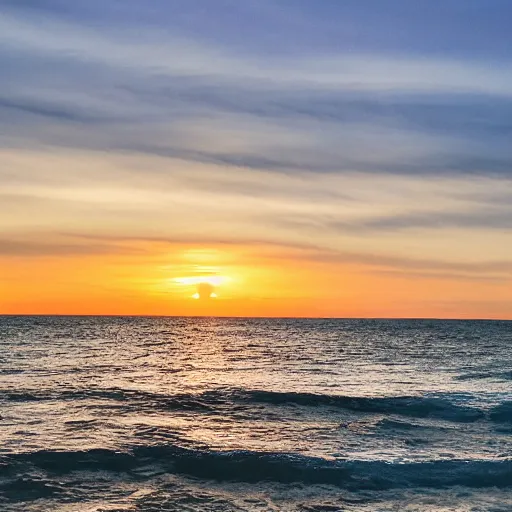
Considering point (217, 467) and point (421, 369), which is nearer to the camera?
point (217, 467)

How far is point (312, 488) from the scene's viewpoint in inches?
789

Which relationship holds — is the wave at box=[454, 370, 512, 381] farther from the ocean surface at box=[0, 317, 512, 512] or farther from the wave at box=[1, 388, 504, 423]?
the wave at box=[1, 388, 504, 423]

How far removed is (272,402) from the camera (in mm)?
35906

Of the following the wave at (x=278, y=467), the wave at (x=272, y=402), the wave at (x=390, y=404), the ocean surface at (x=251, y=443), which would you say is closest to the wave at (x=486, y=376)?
the ocean surface at (x=251, y=443)

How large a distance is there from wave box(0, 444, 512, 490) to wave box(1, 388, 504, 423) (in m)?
9.55

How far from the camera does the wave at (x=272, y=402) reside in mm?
32925

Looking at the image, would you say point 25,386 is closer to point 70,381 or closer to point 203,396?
point 70,381

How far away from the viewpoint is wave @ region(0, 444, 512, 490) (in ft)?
67.7

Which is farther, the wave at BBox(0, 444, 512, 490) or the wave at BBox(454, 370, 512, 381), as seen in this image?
the wave at BBox(454, 370, 512, 381)

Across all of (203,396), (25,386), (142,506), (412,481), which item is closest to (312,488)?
(412,481)

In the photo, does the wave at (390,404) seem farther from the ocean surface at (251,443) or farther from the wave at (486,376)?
the wave at (486,376)

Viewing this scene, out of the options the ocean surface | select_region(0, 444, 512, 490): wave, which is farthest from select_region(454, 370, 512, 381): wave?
select_region(0, 444, 512, 490): wave

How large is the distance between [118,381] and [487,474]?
29046mm

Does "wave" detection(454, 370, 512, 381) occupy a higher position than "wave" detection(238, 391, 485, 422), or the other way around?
"wave" detection(238, 391, 485, 422)
